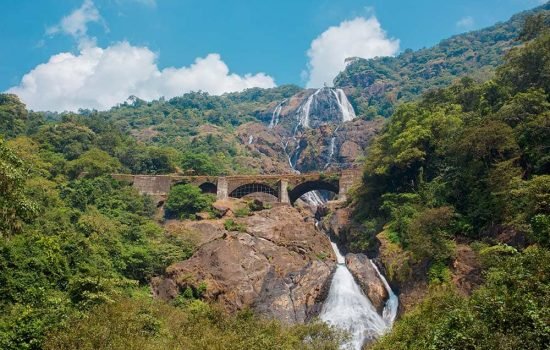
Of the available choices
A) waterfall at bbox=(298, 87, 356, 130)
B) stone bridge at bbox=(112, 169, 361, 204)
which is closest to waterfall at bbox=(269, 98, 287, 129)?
waterfall at bbox=(298, 87, 356, 130)

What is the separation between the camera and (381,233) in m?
39.7

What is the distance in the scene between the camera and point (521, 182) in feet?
90.3

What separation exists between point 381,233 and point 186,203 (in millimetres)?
23849

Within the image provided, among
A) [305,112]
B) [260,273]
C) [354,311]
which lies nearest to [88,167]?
[260,273]

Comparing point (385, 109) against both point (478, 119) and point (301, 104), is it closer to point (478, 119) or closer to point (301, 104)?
point (301, 104)

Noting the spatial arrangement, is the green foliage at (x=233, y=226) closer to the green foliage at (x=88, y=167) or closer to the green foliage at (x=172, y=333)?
the green foliage at (x=172, y=333)

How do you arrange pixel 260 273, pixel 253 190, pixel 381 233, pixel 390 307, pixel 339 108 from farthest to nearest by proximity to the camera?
pixel 339 108
pixel 253 190
pixel 381 233
pixel 260 273
pixel 390 307

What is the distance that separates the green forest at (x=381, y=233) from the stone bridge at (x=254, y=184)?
4.09m

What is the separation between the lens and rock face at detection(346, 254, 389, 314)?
3434cm

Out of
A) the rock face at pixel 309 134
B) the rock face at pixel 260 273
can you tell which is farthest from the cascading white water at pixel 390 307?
the rock face at pixel 309 134

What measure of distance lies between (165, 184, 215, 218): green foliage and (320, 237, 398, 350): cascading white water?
2150 centimetres

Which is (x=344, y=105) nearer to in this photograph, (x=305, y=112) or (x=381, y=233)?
(x=305, y=112)

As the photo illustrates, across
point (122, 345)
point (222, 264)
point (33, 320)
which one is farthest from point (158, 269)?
point (122, 345)

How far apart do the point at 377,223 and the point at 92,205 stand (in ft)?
94.7
